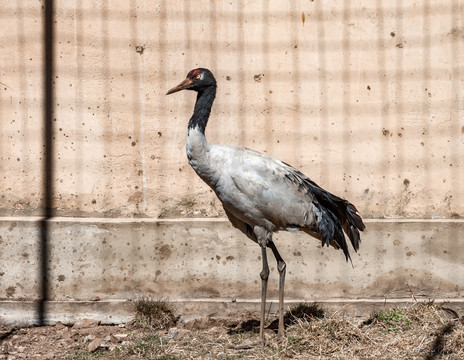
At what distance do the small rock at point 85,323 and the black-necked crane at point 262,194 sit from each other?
1.40 meters

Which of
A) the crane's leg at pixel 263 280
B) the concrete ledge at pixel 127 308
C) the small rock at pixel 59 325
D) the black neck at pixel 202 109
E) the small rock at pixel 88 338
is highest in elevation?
the black neck at pixel 202 109

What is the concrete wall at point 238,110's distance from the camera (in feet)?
19.1

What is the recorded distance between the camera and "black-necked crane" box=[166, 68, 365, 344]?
16.3ft

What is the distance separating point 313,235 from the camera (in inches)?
212

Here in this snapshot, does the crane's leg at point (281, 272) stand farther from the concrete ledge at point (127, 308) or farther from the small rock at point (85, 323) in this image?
the small rock at point (85, 323)

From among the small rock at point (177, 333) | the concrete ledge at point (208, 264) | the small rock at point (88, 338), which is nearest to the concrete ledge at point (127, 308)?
the concrete ledge at point (208, 264)

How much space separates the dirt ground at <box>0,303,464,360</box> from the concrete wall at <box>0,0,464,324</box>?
35 centimetres

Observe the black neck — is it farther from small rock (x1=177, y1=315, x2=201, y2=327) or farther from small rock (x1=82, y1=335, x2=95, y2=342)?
small rock (x1=82, y1=335, x2=95, y2=342)

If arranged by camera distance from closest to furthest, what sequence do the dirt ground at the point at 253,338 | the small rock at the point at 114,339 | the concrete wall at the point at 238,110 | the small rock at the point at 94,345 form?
the dirt ground at the point at 253,338 < the small rock at the point at 94,345 < the small rock at the point at 114,339 < the concrete wall at the point at 238,110

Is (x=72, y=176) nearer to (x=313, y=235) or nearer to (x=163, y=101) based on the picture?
(x=163, y=101)

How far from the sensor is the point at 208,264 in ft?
19.0

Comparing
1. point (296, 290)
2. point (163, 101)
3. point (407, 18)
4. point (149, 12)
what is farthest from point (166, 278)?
point (407, 18)

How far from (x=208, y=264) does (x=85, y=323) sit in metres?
1.07

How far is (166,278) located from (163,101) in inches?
57.0
